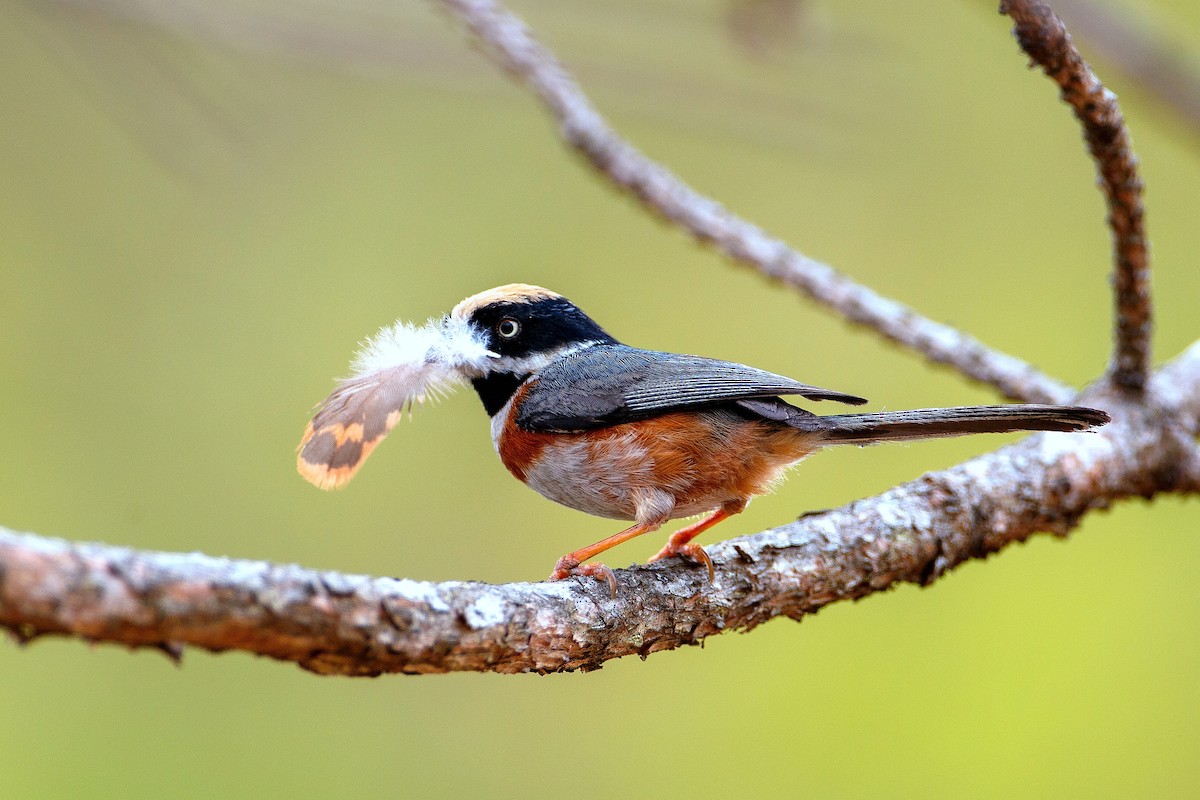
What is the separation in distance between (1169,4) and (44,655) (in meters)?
8.27

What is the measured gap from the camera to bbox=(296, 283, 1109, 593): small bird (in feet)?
10.3

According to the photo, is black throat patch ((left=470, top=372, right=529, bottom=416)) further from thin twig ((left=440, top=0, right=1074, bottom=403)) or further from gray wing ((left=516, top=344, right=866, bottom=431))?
thin twig ((left=440, top=0, right=1074, bottom=403))

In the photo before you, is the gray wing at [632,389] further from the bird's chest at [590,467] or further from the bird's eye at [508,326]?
the bird's eye at [508,326]

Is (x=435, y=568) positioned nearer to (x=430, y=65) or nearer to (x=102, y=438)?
(x=102, y=438)

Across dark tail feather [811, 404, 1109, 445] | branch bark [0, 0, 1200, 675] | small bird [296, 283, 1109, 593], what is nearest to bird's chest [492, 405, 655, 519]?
small bird [296, 283, 1109, 593]

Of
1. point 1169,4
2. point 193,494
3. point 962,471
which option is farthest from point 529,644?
point 1169,4

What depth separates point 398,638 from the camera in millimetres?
1964

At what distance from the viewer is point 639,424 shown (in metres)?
3.38

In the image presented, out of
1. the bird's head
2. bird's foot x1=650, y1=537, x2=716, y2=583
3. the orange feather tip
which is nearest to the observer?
the orange feather tip

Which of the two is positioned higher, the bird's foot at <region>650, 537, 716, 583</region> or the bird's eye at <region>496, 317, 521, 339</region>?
the bird's eye at <region>496, 317, 521, 339</region>

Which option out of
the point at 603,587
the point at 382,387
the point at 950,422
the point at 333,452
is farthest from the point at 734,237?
the point at 333,452

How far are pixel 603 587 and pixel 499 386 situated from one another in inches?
50.1

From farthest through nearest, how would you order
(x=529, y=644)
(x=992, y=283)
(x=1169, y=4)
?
(x=1169, y=4)
(x=992, y=283)
(x=529, y=644)

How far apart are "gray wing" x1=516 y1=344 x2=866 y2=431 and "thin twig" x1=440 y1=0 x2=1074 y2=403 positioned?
926 millimetres
